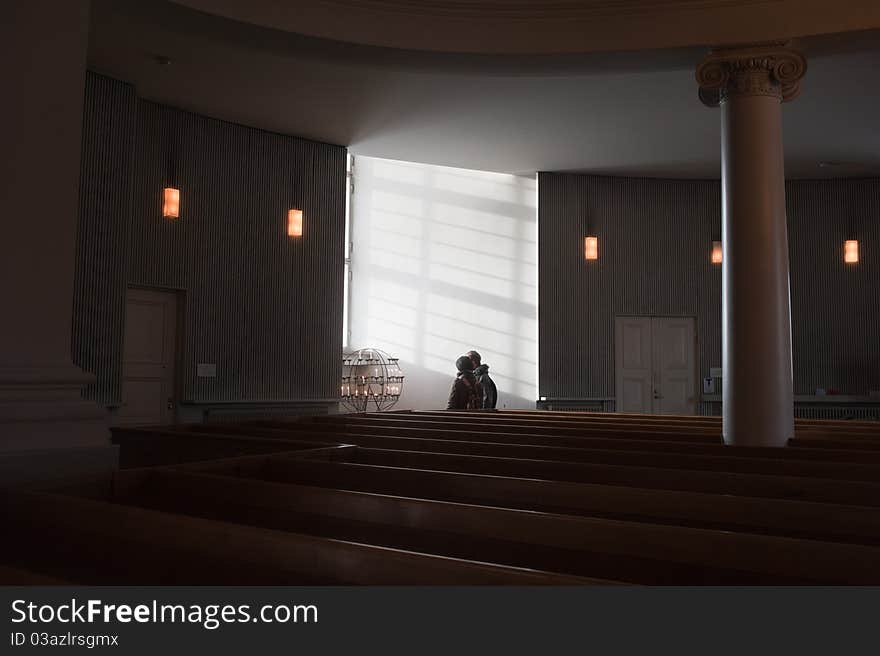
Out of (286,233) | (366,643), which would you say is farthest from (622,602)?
(286,233)

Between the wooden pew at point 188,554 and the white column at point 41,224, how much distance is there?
0.72 metres

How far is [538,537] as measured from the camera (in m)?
1.71

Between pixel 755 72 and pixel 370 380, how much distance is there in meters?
7.11

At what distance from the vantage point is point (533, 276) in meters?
11.5

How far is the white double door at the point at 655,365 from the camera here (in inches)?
448

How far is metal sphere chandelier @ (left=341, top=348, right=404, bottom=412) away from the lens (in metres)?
10.7

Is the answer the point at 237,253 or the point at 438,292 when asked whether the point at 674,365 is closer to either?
the point at 438,292

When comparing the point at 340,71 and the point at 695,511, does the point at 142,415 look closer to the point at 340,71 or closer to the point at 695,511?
→ the point at 340,71

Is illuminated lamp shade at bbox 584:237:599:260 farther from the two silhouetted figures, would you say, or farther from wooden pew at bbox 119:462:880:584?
wooden pew at bbox 119:462:880:584

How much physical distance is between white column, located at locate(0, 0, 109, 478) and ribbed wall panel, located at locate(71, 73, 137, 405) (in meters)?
4.68

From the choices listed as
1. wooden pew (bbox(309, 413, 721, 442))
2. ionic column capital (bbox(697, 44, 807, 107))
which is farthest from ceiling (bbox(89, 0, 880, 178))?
wooden pew (bbox(309, 413, 721, 442))

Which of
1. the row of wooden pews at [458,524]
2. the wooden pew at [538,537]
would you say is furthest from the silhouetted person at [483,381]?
the wooden pew at [538,537]

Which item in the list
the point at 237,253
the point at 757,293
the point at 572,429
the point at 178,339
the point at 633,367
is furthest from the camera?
the point at 633,367

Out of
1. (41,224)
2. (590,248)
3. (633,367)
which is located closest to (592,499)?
(41,224)
